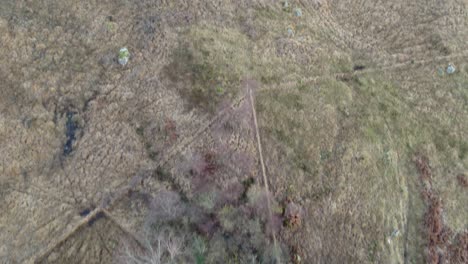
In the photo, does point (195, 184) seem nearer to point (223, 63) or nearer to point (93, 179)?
point (93, 179)

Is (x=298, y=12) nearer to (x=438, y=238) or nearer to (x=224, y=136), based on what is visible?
(x=224, y=136)

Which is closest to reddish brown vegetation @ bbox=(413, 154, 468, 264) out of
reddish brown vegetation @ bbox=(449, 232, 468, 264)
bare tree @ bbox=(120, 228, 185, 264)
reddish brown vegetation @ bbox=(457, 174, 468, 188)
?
reddish brown vegetation @ bbox=(449, 232, 468, 264)

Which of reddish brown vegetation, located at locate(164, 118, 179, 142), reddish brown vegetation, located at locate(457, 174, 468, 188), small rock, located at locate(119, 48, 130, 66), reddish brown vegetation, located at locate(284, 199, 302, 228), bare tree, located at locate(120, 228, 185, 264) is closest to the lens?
bare tree, located at locate(120, 228, 185, 264)

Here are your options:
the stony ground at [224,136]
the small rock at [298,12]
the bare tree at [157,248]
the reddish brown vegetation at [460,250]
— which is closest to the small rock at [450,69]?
the stony ground at [224,136]

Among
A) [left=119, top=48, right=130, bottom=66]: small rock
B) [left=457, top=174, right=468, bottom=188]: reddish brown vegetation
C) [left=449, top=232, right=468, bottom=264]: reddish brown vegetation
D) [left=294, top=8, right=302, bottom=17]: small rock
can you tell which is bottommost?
[left=449, top=232, right=468, bottom=264]: reddish brown vegetation

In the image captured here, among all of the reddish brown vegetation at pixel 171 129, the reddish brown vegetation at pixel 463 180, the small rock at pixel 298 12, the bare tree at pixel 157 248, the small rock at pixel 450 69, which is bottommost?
the bare tree at pixel 157 248

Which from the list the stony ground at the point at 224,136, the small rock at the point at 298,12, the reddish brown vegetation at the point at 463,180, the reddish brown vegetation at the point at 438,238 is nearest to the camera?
the stony ground at the point at 224,136

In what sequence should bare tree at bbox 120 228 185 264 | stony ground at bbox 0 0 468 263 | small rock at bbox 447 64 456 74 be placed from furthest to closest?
1. small rock at bbox 447 64 456 74
2. stony ground at bbox 0 0 468 263
3. bare tree at bbox 120 228 185 264

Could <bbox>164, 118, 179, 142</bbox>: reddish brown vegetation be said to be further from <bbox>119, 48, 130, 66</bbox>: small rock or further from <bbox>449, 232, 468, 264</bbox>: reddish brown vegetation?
<bbox>449, 232, 468, 264</bbox>: reddish brown vegetation

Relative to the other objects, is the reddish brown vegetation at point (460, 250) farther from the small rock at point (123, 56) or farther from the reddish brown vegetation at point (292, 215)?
the small rock at point (123, 56)
